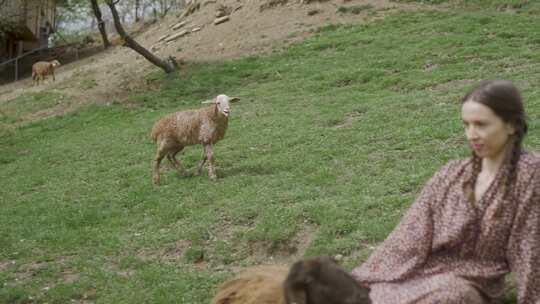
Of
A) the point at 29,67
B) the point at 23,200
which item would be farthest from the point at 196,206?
the point at 29,67

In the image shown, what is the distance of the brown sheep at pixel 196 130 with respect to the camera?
1256cm

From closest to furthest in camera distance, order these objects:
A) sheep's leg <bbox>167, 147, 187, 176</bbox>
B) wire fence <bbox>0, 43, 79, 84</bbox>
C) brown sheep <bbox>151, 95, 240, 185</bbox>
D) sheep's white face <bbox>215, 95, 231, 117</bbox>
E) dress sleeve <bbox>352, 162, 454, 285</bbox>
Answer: dress sleeve <bbox>352, 162, 454, 285</bbox> → sheep's white face <bbox>215, 95, 231, 117</bbox> → brown sheep <bbox>151, 95, 240, 185</bbox> → sheep's leg <bbox>167, 147, 187, 176</bbox> → wire fence <bbox>0, 43, 79, 84</bbox>

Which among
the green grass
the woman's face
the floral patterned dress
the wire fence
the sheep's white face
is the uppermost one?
the woman's face

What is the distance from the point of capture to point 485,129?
4449 mm

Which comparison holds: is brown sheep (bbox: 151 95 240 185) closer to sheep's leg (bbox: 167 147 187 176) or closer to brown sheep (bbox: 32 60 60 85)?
sheep's leg (bbox: 167 147 187 176)

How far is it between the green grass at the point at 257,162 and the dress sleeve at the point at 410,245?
8.58 ft

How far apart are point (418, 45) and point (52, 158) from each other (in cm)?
991

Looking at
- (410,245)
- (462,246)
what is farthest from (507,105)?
(410,245)

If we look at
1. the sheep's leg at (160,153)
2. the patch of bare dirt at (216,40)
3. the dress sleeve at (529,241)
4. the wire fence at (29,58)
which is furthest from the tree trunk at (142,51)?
the dress sleeve at (529,241)

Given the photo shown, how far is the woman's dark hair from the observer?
4.41 meters

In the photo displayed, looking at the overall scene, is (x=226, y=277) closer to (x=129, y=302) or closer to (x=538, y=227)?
(x=129, y=302)

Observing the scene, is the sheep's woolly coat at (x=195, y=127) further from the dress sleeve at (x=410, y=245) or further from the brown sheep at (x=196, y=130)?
the dress sleeve at (x=410, y=245)

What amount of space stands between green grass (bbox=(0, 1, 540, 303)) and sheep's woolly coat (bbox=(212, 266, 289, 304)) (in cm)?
245

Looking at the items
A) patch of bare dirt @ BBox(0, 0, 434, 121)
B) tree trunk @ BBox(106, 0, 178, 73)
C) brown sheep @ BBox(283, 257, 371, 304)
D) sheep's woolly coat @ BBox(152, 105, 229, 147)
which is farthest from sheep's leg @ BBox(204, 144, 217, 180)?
tree trunk @ BBox(106, 0, 178, 73)
